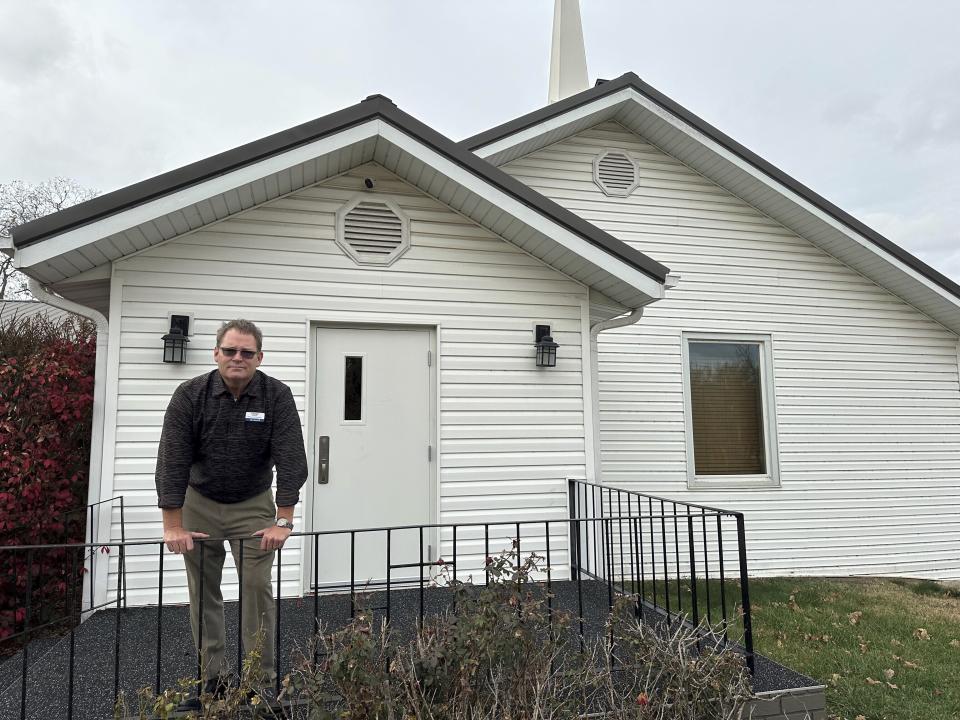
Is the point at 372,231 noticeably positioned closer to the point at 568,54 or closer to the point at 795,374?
the point at 795,374

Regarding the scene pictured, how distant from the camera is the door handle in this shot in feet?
15.1

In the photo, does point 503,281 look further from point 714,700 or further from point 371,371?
point 714,700

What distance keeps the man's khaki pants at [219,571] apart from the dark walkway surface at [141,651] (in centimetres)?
22

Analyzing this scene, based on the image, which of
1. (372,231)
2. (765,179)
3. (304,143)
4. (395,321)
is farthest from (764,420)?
(304,143)

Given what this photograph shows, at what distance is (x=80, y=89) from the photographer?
27109mm

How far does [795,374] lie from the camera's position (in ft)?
22.6

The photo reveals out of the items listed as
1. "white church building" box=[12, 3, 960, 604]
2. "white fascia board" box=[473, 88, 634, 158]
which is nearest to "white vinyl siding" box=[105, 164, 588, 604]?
"white church building" box=[12, 3, 960, 604]

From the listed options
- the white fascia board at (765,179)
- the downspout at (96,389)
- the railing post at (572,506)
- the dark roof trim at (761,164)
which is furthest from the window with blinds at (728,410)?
the downspout at (96,389)

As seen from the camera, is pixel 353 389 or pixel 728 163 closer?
pixel 353 389

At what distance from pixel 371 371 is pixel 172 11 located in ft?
36.2

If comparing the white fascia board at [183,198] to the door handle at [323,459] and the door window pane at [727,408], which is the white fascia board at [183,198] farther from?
the door window pane at [727,408]

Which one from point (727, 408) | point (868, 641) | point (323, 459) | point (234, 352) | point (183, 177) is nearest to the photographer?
point (234, 352)

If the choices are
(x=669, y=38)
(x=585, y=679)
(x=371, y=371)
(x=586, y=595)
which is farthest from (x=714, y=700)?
Result: (x=669, y=38)

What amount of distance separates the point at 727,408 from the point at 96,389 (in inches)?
240
